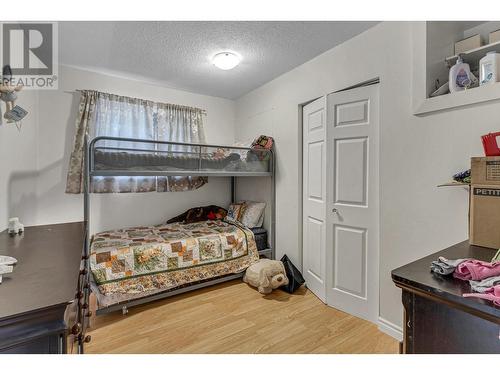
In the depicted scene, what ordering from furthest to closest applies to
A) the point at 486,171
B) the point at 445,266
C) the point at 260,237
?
the point at 260,237
the point at 486,171
the point at 445,266

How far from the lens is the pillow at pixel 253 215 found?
318 cm

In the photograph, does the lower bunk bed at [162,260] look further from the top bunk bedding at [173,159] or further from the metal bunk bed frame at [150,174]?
the top bunk bedding at [173,159]

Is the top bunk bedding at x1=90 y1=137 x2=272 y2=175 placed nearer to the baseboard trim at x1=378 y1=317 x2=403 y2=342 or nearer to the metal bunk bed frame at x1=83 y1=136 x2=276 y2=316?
the metal bunk bed frame at x1=83 y1=136 x2=276 y2=316

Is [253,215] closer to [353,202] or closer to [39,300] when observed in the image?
A: [353,202]

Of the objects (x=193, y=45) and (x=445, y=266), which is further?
(x=193, y=45)

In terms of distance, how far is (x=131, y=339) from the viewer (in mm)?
1862

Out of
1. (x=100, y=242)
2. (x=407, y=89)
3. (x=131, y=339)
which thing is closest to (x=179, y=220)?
(x=100, y=242)

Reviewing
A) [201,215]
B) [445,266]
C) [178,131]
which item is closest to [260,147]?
[178,131]

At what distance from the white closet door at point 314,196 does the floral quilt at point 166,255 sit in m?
0.68

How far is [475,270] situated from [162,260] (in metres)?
2.30

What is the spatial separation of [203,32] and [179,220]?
224cm

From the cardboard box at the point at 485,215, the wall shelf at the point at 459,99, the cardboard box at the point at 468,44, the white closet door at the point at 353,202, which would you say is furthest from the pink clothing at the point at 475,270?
the cardboard box at the point at 468,44

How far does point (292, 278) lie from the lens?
263cm
